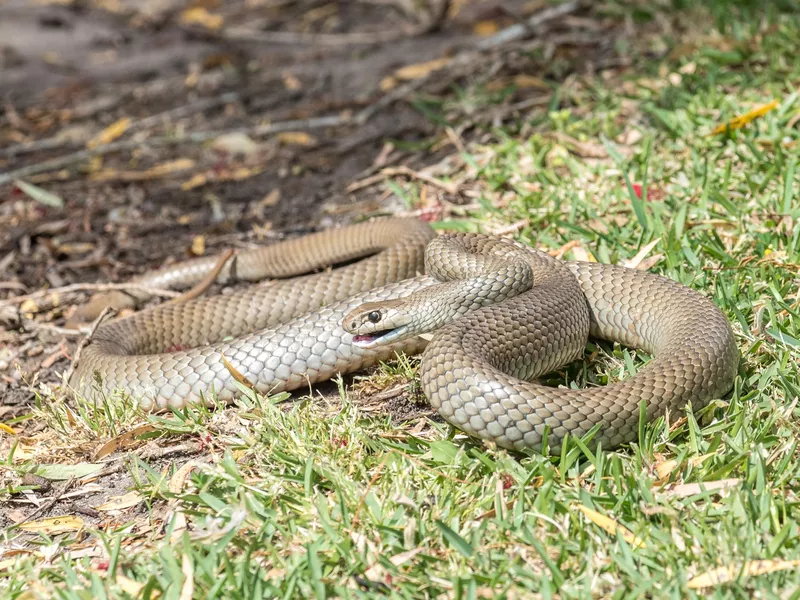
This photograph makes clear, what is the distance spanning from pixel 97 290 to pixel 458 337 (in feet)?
11.0

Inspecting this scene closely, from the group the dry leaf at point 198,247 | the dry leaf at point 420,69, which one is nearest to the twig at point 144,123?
the dry leaf at point 420,69

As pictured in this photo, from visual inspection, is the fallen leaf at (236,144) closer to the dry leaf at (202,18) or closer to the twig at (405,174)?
the twig at (405,174)

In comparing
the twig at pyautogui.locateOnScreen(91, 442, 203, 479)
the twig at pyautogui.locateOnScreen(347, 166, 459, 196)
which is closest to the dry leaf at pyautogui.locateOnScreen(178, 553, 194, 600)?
the twig at pyautogui.locateOnScreen(91, 442, 203, 479)

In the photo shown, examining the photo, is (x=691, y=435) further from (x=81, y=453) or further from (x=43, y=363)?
(x=43, y=363)

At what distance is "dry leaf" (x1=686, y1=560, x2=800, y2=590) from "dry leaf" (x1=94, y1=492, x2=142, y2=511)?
227 centimetres

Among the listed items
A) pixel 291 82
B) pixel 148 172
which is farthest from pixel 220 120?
pixel 148 172

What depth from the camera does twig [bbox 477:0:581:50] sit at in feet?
28.7

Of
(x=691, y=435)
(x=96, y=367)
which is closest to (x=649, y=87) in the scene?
(x=691, y=435)

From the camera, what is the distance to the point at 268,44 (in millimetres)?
10938

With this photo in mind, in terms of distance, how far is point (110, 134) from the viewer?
29.9 feet

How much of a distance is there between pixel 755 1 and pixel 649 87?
1807 millimetres

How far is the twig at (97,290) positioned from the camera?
239 inches

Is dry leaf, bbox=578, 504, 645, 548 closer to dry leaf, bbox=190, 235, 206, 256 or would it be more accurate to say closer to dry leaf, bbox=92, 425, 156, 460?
dry leaf, bbox=92, 425, 156, 460

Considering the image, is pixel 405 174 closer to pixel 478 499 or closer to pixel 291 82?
pixel 291 82
